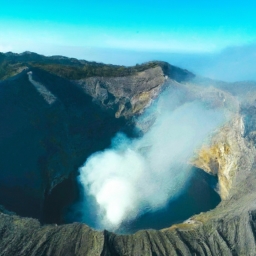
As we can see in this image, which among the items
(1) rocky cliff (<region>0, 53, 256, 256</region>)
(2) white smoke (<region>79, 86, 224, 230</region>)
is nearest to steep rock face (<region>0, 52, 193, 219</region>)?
(1) rocky cliff (<region>0, 53, 256, 256</region>)

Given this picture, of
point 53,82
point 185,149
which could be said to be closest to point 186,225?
point 185,149

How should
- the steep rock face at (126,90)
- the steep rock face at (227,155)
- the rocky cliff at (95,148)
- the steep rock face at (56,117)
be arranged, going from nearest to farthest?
the rocky cliff at (95,148) < the steep rock face at (56,117) < the steep rock face at (227,155) < the steep rock face at (126,90)

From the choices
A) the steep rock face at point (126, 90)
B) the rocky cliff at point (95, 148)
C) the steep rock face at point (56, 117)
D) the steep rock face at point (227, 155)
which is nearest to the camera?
the rocky cliff at point (95, 148)

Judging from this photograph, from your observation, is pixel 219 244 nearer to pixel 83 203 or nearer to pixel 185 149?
pixel 83 203

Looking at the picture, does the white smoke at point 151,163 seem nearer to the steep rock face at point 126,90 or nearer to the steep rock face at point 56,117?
the steep rock face at point 126,90

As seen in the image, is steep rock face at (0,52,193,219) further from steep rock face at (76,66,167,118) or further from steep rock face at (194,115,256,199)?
steep rock face at (194,115,256,199)

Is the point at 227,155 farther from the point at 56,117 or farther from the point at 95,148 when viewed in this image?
the point at 56,117

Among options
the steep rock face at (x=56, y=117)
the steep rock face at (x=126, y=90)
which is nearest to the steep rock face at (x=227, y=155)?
the steep rock face at (x=56, y=117)
